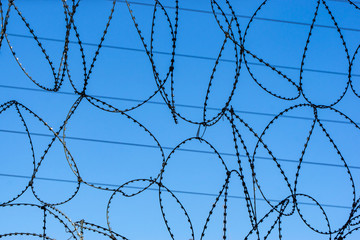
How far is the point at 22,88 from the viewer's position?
815cm

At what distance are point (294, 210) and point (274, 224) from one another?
1.14 ft

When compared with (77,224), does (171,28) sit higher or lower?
higher

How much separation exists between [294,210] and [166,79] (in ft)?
7.51

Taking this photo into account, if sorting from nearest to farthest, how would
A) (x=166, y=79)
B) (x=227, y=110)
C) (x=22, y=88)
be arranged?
(x=166, y=79)
(x=227, y=110)
(x=22, y=88)

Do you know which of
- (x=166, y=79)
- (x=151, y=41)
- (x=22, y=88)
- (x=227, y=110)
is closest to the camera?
(x=151, y=41)

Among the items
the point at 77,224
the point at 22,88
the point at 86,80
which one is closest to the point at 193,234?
the point at 77,224

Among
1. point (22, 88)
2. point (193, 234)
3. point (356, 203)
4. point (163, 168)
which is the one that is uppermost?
point (22, 88)

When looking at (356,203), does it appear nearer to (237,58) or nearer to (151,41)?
(237,58)

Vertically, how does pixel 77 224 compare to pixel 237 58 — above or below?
below

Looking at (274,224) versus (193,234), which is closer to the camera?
(193,234)

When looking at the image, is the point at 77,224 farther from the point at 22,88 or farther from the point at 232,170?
the point at 22,88

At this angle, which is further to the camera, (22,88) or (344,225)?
(22,88)

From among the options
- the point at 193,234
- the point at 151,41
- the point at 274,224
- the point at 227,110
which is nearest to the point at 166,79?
the point at 151,41

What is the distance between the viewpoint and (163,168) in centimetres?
619
